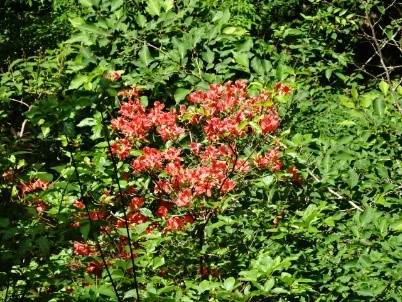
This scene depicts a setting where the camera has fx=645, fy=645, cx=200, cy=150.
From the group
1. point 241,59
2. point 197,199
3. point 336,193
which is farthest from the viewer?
point 241,59

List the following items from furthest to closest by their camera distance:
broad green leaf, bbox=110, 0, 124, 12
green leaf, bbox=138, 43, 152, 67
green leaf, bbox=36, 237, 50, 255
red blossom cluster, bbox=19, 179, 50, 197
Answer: broad green leaf, bbox=110, 0, 124, 12 < green leaf, bbox=138, 43, 152, 67 < red blossom cluster, bbox=19, 179, 50, 197 < green leaf, bbox=36, 237, 50, 255

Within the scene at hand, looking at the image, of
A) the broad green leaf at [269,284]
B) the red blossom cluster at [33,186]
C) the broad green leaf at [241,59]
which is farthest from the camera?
the broad green leaf at [241,59]

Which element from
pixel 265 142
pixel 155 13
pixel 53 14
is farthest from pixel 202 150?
pixel 53 14

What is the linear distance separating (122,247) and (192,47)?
118 centimetres

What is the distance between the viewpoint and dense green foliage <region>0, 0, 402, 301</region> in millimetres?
2256

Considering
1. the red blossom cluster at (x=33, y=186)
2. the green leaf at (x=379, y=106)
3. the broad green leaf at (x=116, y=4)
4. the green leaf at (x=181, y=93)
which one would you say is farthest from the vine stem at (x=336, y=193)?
the broad green leaf at (x=116, y=4)

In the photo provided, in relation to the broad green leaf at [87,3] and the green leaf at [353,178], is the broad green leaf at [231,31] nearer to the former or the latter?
the broad green leaf at [87,3]

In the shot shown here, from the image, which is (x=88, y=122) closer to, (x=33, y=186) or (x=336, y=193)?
(x=33, y=186)

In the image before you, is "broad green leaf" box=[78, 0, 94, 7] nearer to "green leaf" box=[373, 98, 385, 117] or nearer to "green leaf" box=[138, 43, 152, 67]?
"green leaf" box=[138, 43, 152, 67]

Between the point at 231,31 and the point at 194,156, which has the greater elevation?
the point at 231,31

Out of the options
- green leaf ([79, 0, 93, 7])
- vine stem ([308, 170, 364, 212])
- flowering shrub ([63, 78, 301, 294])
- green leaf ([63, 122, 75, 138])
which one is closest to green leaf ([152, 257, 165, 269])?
flowering shrub ([63, 78, 301, 294])

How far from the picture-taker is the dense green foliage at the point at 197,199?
2256 millimetres

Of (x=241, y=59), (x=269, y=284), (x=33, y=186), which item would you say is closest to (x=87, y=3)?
(x=241, y=59)

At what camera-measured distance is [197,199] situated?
8.97 feet
